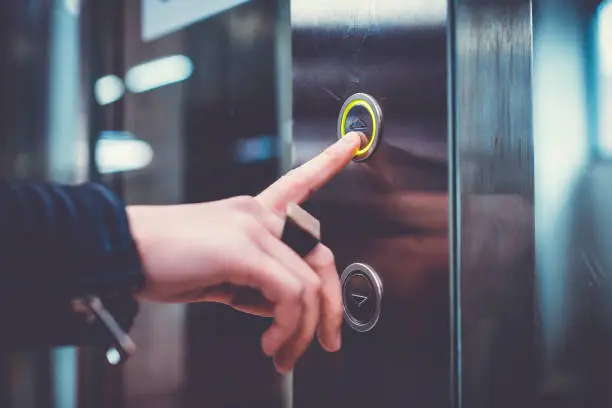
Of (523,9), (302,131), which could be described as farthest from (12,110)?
(523,9)

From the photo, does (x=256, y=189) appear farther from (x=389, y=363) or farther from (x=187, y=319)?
(x=389, y=363)

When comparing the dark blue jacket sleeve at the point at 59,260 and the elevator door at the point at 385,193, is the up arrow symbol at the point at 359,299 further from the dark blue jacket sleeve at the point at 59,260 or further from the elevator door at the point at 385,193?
the dark blue jacket sleeve at the point at 59,260

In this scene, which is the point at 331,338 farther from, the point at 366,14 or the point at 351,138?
the point at 366,14

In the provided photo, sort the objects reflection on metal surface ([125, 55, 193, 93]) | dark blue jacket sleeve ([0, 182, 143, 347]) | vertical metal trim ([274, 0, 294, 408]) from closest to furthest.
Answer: dark blue jacket sleeve ([0, 182, 143, 347])
vertical metal trim ([274, 0, 294, 408])
reflection on metal surface ([125, 55, 193, 93])

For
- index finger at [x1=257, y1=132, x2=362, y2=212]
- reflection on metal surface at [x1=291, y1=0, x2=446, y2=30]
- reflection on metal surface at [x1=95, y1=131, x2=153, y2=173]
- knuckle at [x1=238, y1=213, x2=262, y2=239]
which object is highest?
reflection on metal surface at [x1=291, y1=0, x2=446, y2=30]

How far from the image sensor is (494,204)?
1.75 feet

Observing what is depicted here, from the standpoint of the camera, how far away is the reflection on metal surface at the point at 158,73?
4.11 feet

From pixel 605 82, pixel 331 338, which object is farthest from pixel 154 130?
pixel 605 82

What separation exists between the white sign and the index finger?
70cm

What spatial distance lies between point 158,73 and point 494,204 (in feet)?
3.04

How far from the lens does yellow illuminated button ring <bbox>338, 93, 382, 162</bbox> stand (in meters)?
0.63

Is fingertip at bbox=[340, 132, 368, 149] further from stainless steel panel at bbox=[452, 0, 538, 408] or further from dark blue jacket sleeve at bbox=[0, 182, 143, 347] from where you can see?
dark blue jacket sleeve at bbox=[0, 182, 143, 347]

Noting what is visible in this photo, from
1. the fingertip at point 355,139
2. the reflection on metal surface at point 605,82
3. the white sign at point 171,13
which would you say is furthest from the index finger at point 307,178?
the white sign at point 171,13

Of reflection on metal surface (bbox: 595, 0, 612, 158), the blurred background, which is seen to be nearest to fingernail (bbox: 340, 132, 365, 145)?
reflection on metal surface (bbox: 595, 0, 612, 158)
